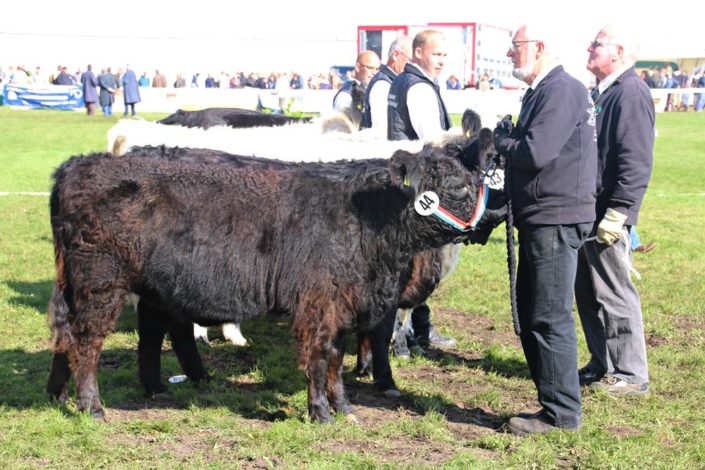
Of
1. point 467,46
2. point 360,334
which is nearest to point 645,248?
point 360,334

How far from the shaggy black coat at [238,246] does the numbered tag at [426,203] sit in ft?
0.25

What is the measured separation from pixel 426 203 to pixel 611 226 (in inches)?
60.7

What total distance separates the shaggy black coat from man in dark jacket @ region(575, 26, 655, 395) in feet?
4.15

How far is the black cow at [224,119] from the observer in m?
10.6

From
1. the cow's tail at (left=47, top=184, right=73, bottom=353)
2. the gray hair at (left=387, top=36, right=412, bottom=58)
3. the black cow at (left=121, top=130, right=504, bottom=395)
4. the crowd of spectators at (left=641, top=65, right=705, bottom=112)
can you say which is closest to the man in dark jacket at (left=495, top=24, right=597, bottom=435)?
the black cow at (left=121, top=130, right=504, bottom=395)

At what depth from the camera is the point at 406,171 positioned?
204 inches

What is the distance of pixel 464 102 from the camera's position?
1374 inches

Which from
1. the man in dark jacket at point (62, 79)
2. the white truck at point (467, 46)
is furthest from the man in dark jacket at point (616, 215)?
the man in dark jacket at point (62, 79)

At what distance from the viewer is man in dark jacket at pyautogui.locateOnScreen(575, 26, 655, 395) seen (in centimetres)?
581

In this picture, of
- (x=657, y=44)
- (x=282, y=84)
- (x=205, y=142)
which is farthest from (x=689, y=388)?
(x=657, y=44)

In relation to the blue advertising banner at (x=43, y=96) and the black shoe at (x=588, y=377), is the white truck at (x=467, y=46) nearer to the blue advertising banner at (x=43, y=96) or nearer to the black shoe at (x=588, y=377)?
the blue advertising banner at (x=43, y=96)

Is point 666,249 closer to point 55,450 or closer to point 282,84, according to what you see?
point 55,450

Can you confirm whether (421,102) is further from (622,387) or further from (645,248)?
(645,248)

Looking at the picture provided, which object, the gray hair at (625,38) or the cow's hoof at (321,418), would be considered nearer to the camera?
the cow's hoof at (321,418)
